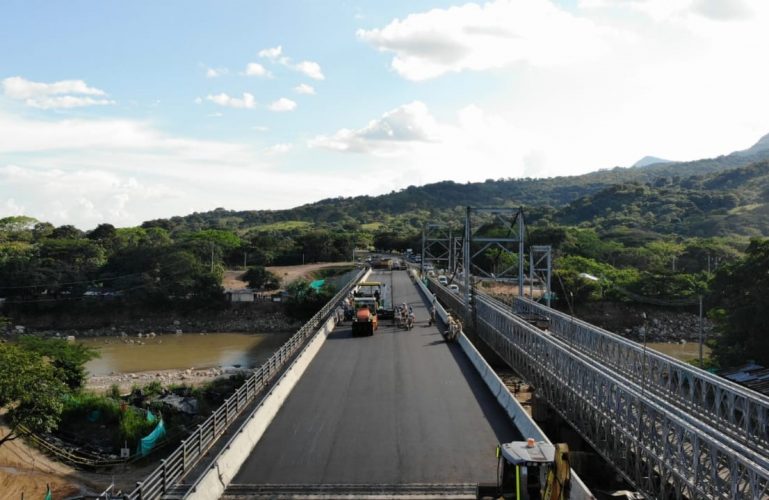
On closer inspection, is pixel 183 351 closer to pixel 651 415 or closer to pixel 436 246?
pixel 651 415

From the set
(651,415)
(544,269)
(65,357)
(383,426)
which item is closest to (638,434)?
(651,415)

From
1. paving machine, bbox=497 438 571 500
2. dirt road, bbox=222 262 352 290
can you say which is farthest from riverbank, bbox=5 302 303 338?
paving machine, bbox=497 438 571 500

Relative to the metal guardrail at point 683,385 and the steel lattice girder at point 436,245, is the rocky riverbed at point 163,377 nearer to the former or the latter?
the metal guardrail at point 683,385

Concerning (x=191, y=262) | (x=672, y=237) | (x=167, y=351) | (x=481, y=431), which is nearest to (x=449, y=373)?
(x=481, y=431)

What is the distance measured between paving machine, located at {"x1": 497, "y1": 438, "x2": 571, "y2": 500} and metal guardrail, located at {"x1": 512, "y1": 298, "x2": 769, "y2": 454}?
7.23m

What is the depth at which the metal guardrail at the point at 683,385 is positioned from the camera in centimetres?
1445

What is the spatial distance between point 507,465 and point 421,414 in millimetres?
5663

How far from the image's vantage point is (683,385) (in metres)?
22.2

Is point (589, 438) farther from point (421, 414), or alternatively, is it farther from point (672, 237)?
point (672, 237)

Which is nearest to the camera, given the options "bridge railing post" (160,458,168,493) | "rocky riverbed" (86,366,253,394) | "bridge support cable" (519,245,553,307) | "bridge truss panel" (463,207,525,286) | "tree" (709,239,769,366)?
"bridge railing post" (160,458,168,493)

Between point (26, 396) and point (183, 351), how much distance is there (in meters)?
33.0

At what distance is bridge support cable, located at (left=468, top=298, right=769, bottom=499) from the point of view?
34.1 ft

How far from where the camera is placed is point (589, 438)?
655 inches

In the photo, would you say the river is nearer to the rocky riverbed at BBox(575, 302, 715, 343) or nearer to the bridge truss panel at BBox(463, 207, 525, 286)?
the rocky riverbed at BBox(575, 302, 715, 343)
